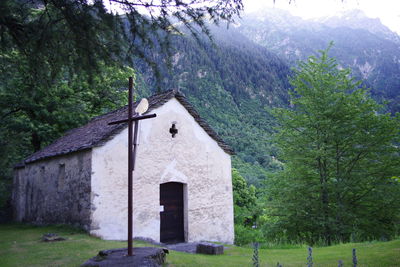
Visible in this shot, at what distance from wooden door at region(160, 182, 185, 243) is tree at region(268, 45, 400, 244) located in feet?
12.6

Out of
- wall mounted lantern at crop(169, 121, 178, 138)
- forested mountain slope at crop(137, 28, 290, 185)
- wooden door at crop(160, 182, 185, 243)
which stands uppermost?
forested mountain slope at crop(137, 28, 290, 185)

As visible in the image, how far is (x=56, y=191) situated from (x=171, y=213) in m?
4.71

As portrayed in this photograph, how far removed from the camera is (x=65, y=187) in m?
12.5

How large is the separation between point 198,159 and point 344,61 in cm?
5287

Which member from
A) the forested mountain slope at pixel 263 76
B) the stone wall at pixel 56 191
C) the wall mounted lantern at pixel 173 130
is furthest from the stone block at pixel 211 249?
the forested mountain slope at pixel 263 76

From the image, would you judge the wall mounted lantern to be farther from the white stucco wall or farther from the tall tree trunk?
the tall tree trunk

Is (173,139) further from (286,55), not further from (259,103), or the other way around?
(286,55)

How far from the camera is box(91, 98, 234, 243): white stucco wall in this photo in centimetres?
1102

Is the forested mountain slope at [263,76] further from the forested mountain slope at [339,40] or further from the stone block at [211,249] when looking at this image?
the stone block at [211,249]

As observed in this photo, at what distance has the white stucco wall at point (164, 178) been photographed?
11016 mm

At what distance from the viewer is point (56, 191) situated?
13148mm

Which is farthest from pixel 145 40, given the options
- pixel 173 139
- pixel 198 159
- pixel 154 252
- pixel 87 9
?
pixel 198 159

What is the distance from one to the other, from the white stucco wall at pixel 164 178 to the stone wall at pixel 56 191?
1.94 feet

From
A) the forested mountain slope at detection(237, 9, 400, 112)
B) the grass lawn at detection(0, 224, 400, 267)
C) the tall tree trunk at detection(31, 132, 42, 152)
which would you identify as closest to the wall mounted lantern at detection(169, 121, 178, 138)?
the grass lawn at detection(0, 224, 400, 267)
